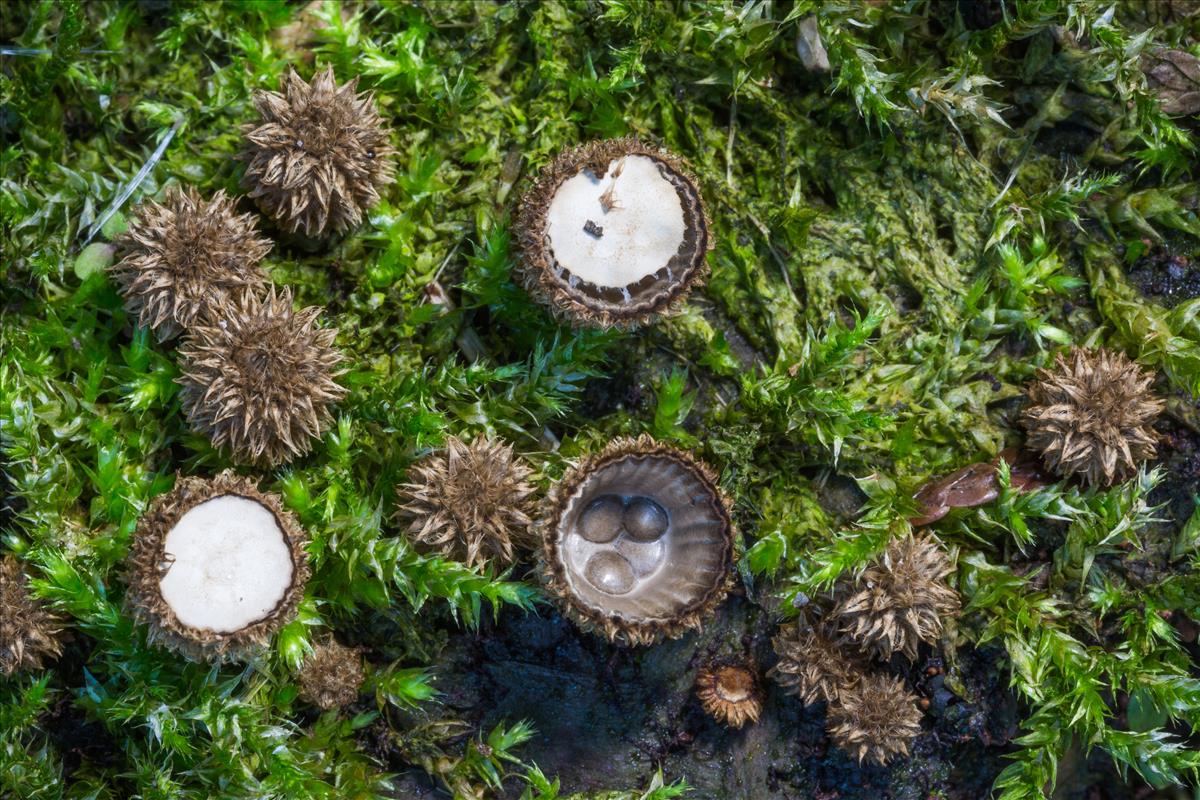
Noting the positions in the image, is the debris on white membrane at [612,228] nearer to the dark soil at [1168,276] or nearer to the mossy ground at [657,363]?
the mossy ground at [657,363]

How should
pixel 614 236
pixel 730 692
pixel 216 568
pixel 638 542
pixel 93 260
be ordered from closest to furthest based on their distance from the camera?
1. pixel 216 568
2. pixel 614 236
3. pixel 730 692
4. pixel 93 260
5. pixel 638 542

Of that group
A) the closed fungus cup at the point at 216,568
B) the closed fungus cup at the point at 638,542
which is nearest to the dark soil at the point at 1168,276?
the closed fungus cup at the point at 638,542

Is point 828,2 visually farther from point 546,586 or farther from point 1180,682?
point 1180,682

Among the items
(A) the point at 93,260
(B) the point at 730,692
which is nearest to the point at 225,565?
(A) the point at 93,260

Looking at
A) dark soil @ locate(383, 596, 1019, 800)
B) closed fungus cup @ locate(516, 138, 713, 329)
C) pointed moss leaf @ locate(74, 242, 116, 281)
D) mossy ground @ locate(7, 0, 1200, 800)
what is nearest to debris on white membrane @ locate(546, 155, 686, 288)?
closed fungus cup @ locate(516, 138, 713, 329)

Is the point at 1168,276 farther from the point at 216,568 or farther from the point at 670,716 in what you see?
the point at 216,568

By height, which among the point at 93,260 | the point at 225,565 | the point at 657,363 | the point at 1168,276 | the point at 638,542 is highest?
the point at 93,260
